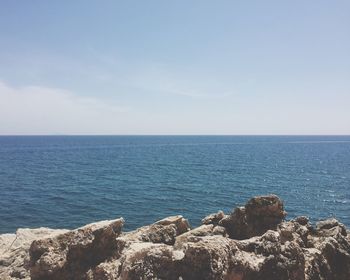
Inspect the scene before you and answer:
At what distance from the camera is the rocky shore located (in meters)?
11.6

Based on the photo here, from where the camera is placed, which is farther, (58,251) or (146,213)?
(146,213)

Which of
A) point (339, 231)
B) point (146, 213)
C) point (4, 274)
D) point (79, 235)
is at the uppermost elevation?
point (79, 235)

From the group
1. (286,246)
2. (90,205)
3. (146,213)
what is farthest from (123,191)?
(286,246)

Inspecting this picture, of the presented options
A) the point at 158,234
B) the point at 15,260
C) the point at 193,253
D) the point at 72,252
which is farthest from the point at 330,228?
the point at 15,260

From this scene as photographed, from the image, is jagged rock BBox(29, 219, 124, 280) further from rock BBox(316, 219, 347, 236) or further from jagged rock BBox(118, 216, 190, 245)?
rock BBox(316, 219, 347, 236)

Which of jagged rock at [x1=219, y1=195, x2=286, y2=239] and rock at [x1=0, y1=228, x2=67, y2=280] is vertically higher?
jagged rock at [x1=219, y1=195, x2=286, y2=239]

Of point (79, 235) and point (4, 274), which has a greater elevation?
point (79, 235)

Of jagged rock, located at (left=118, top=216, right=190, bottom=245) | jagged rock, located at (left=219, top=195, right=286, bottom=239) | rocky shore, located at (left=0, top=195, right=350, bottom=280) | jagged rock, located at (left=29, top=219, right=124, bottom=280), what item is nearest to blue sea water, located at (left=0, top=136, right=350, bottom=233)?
jagged rock, located at (left=118, top=216, right=190, bottom=245)

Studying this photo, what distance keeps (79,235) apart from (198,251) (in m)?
5.18

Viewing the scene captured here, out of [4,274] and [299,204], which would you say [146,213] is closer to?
[299,204]

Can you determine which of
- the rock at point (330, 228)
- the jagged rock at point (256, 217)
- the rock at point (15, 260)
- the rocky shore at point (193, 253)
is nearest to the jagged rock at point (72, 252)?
the rocky shore at point (193, 253)

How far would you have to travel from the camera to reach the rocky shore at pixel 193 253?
11609 mm

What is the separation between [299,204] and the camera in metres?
59.5

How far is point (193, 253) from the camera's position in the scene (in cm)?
1165
